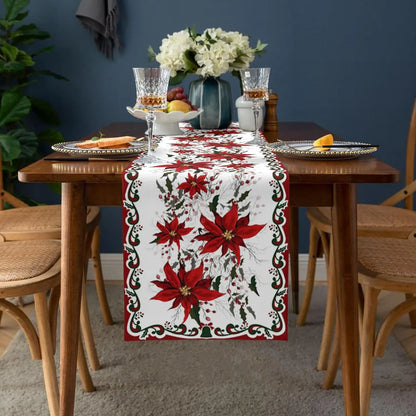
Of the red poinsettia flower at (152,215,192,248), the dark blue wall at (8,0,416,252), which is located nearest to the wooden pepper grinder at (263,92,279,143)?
the red poinsettia flower at (152,215,192,248)

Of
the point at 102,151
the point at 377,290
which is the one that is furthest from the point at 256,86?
the point at 377,290

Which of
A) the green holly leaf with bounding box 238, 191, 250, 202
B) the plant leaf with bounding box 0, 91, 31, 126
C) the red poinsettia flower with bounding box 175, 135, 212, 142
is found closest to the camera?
the green holly leaf with bounding box 238, 191, 250, 202

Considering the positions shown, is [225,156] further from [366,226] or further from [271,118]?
[366,226]

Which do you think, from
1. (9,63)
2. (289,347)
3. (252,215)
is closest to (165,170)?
(252,215)

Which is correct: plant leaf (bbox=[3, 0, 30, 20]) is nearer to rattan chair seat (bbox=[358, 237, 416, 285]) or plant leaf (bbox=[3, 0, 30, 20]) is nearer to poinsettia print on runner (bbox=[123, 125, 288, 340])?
poinsettia print on runner (bbox=[123, 125, 288, 340])

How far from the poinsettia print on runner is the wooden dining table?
8cm

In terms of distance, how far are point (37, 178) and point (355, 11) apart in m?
2.11

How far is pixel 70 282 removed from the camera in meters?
1.57

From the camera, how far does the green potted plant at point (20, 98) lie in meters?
2.87

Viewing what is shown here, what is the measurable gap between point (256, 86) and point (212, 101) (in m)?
0.31

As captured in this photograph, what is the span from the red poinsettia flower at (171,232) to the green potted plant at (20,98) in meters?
1.45

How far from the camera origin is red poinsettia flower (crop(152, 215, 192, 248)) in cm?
145

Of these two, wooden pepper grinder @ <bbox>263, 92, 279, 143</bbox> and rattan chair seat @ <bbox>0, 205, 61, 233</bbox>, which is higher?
wooden pepper grinder @ <bbox>263, 92, 279, 143</bbox>

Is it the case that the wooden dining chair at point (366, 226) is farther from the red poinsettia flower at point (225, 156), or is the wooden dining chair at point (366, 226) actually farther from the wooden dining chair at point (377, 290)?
the red poinsettia flower at point (225, 156)
